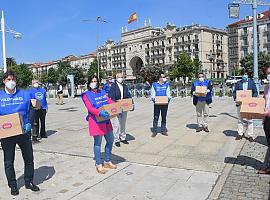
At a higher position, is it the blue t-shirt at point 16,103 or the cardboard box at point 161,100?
the blue t-shirt at point 16,103

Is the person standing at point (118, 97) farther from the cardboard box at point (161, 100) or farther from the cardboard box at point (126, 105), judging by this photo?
the cardboard box at point (161, 100)

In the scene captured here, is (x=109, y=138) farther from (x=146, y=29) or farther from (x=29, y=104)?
(x=146, y=29)

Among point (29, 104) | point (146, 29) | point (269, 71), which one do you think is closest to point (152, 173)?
point (29, 104)

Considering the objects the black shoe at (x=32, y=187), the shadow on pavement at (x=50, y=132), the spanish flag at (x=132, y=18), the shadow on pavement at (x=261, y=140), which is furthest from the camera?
the spanish flag at (x=132, y=18)

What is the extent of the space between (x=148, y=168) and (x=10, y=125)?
2728 mm

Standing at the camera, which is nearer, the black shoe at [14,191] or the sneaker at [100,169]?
the black shoe at [14,191]

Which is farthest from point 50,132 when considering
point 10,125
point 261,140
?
point 261,140

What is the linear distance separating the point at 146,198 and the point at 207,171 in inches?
67.3

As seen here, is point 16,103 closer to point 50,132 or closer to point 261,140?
point 50,132

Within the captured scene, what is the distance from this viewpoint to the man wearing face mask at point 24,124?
501 centimetres

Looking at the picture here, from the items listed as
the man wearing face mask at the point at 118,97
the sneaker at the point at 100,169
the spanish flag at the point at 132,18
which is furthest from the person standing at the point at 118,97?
the spanish flag at the point at 132,18

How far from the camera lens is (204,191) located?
5.07 meters

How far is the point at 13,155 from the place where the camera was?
5.18 meters

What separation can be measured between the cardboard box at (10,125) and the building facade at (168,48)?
87.1 m
